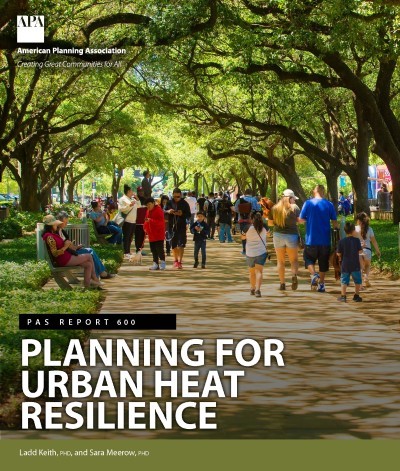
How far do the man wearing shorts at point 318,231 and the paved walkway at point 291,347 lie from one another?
0.34 metres

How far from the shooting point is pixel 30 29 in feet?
53.1

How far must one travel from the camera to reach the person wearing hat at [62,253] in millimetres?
16047

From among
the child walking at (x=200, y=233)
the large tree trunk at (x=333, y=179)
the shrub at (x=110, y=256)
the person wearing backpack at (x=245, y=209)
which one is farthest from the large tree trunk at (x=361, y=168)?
the child walking at (x=200, y=233)

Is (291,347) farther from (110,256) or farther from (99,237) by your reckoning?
(99,237)

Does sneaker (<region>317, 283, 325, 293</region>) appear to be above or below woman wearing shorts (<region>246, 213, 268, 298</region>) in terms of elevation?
below

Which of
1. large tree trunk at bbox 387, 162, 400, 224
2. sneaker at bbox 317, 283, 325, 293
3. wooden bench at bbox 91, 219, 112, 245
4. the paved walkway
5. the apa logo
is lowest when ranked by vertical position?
the paved walkway

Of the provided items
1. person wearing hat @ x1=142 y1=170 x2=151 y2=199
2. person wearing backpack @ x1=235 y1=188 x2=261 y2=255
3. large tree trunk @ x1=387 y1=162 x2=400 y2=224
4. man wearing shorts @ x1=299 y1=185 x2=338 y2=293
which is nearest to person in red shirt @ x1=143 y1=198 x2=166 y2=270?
person wearing backpack @ x1=235 y1=188 x2=261 y2=255

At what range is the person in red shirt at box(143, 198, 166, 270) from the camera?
2139 cm

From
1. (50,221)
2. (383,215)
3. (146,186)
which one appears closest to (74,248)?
(50,221)

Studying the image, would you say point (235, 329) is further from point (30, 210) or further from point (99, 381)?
point (30, 210)

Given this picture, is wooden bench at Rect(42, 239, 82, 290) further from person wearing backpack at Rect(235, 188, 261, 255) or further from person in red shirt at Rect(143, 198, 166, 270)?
person wearing backpack at Rect(235, 188, 261, 255)

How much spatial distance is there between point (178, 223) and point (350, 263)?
27.5 feet

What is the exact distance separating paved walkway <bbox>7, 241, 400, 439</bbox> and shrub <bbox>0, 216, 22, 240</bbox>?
13.7 meters

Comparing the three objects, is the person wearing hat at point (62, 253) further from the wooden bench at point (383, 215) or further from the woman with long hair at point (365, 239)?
the wooden bench at point (383, 215)
